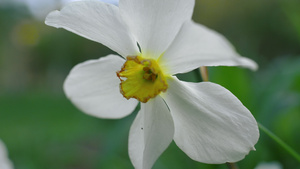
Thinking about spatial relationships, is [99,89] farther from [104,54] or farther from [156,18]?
[104,54]

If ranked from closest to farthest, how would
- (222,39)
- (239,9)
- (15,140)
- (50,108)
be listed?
(222,39), (15,140), (239,9), (50,108)

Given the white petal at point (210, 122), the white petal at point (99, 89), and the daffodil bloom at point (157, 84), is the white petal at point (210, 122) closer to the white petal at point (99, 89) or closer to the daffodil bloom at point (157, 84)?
the daffodil bloom at point (157, 84)

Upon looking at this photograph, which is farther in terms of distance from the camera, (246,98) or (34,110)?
(34,110)

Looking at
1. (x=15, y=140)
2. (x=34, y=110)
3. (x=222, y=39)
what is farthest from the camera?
(x=34, y=110)

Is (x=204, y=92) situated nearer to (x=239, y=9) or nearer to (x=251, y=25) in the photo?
(x=251, y=25)

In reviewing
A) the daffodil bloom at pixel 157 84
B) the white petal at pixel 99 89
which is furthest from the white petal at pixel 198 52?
the white petal at pixel 99 89

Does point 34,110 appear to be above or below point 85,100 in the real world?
below

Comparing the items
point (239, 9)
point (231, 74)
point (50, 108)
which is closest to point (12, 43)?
point (50, 108)

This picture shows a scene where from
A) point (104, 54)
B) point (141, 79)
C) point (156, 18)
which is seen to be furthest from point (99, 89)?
point (104, 54)
